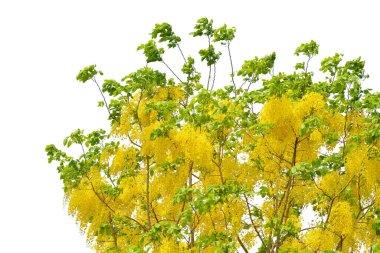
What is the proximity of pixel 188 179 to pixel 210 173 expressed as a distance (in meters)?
0.34

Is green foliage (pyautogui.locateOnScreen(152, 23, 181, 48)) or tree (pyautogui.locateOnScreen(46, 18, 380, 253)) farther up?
green foliage (pyautogui.locateOnScreen(152, 23, 181, 48))

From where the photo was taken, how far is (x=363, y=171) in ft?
24.6

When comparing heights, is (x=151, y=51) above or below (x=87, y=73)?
above

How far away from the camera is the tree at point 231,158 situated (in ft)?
24.3

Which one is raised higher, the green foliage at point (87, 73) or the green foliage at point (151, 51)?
the green foliage at point (151, 51)

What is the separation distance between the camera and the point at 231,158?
8375mm

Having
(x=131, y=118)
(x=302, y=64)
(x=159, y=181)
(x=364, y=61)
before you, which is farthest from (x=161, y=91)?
(x=364, y=61)

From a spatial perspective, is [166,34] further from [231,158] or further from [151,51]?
[231,158]

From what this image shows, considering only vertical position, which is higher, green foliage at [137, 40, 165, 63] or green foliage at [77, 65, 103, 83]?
green foliage at [137, 40, 165, 63]

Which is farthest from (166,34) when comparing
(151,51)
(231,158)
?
(231,158)

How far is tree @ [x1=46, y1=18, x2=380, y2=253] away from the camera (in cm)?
739

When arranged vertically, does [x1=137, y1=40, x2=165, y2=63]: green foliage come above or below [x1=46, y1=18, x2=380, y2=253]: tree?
above

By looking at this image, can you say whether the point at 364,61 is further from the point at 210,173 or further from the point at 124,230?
the point at 124,230

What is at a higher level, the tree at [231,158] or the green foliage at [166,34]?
the green foliage at [166,34]
